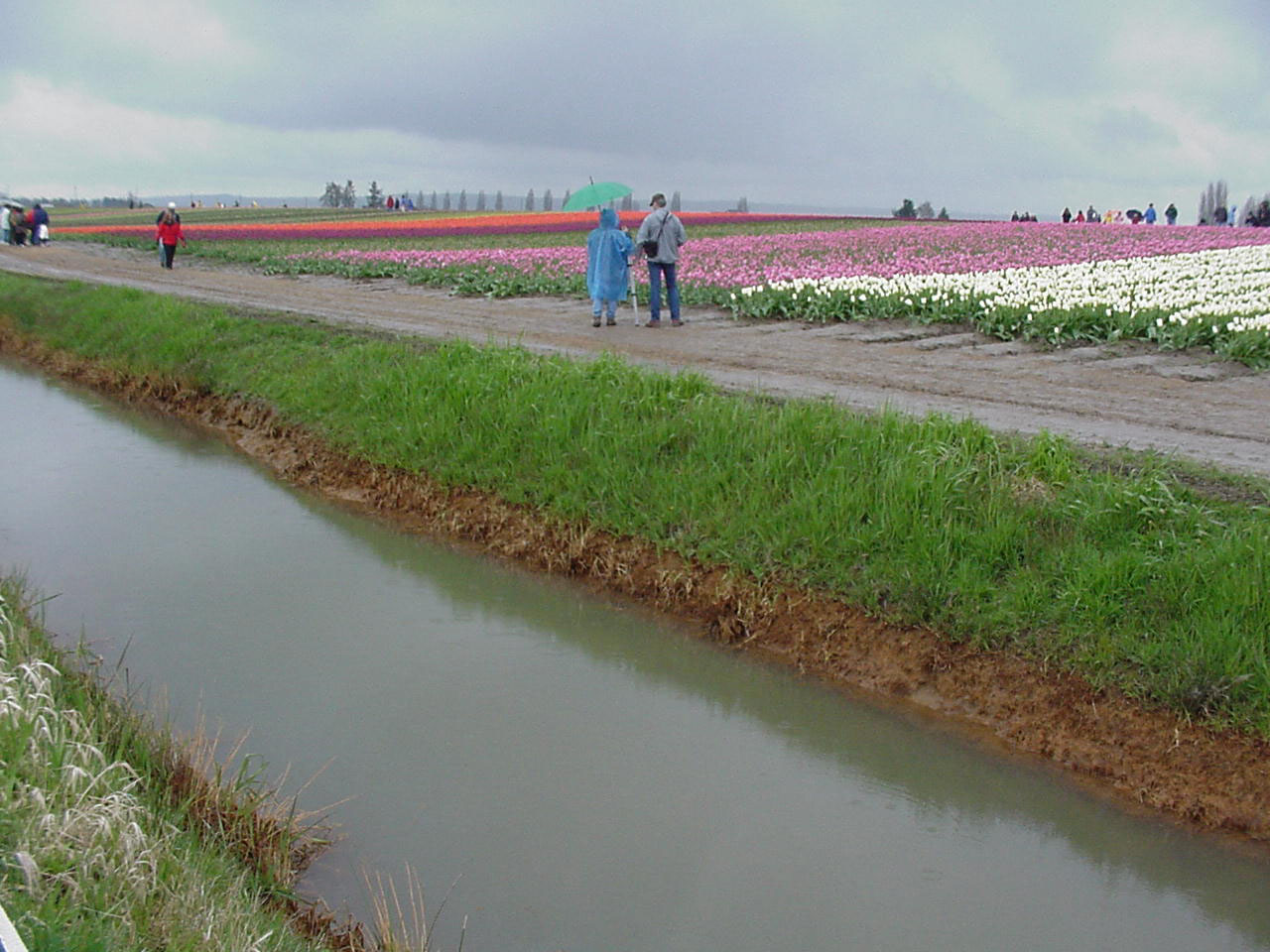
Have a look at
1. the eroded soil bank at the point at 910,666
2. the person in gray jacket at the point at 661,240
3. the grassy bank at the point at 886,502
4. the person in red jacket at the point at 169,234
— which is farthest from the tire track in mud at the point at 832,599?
the person in red jacket at the point at 169,234

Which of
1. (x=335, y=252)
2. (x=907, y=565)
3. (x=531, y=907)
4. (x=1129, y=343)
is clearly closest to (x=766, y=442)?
(x=907, y=565)

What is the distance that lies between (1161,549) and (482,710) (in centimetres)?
331

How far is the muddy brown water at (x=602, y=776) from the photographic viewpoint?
13.6ft

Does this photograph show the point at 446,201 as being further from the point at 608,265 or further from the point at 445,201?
the point at 608,265

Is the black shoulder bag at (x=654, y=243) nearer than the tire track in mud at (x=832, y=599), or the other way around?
the tire track in mud at (x=832, y=599)

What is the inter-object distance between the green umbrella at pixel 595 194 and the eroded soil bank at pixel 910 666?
5.70 m

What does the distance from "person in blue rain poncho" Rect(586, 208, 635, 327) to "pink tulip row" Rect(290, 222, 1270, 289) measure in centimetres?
316

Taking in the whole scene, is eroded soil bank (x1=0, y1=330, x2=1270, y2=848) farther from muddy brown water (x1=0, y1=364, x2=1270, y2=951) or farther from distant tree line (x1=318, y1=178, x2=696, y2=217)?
distant tree line (x1=318, y1=178, x2=696, y2=217)

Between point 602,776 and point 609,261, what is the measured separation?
9976 mm

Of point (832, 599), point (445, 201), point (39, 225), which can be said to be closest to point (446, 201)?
point (445, 201)

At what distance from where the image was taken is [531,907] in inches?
162

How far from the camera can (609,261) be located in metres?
14.2

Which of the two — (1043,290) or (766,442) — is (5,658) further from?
(1043,290)

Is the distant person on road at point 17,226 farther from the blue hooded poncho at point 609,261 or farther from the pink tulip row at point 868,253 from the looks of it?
the blue hooded poncho at point 609,261
